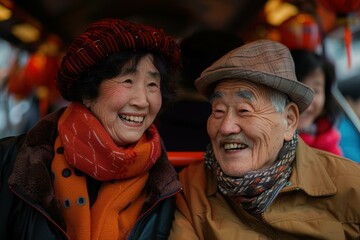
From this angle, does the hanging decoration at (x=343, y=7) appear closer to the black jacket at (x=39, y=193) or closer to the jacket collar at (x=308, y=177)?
the jacket collar at (x=308, y=177)

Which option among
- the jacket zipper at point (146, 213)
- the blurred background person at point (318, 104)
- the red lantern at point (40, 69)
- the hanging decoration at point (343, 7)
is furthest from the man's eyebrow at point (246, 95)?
the red lantern at point (40, 69)

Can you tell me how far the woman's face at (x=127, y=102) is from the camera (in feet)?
5.92

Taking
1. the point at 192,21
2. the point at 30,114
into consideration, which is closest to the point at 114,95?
the point at 192,21

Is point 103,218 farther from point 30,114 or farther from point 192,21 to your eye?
point 30,114

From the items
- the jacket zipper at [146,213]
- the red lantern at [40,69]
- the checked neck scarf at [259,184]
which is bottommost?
the red lantern at [40,69]

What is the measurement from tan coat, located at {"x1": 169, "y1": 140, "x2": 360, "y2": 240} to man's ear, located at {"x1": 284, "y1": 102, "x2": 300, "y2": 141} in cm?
9

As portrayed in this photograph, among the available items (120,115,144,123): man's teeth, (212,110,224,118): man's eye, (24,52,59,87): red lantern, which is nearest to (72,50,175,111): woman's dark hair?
(120,115,144,123): man's teeth

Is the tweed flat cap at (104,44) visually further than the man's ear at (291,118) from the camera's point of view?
No

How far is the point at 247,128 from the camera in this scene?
69.1 inches

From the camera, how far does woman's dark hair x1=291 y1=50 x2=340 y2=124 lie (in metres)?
2.82

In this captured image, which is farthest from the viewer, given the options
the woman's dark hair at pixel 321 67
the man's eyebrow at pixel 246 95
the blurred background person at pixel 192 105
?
the woman's dark hair at pixel 321 67

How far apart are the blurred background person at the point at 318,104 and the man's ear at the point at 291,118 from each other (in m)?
0.98

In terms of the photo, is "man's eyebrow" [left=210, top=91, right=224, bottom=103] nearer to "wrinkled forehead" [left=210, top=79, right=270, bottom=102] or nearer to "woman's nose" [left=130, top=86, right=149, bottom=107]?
"wrinkled forehead" [left=210, top=79, right=270, bottom=102]

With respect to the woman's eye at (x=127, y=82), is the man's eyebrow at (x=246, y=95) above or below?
above
